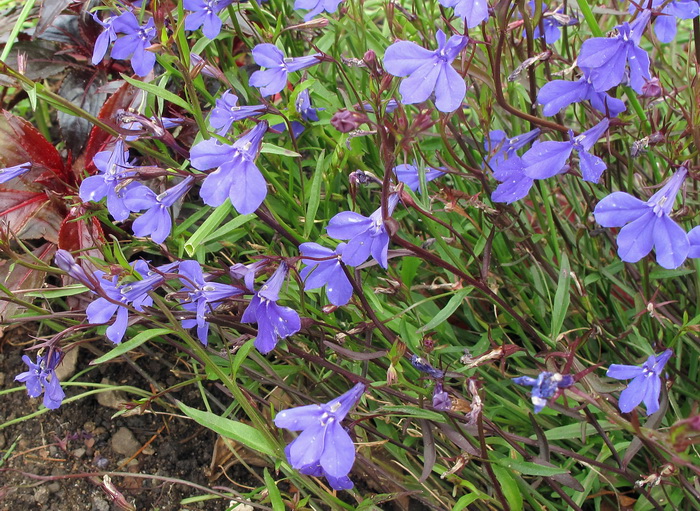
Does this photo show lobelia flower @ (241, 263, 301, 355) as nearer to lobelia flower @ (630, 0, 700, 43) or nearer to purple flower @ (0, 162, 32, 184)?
purple flower @ (0, 162, 32, 184)

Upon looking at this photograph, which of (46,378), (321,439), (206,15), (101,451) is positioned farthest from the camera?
(101,451)

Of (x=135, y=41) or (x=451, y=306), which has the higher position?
(x=135, y=41)

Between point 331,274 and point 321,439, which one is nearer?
point 321,439

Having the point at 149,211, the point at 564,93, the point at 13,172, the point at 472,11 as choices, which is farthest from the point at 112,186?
the point at 564,93

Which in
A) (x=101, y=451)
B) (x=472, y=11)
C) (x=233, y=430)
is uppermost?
(x=472, y=11)

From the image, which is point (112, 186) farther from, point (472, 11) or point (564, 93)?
point (564, 93)

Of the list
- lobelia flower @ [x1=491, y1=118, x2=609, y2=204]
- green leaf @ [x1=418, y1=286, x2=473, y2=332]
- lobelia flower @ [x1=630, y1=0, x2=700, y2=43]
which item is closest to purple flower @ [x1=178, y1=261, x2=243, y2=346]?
green leaf @ [x1=418, y1=286, x2=473, y2=332]
